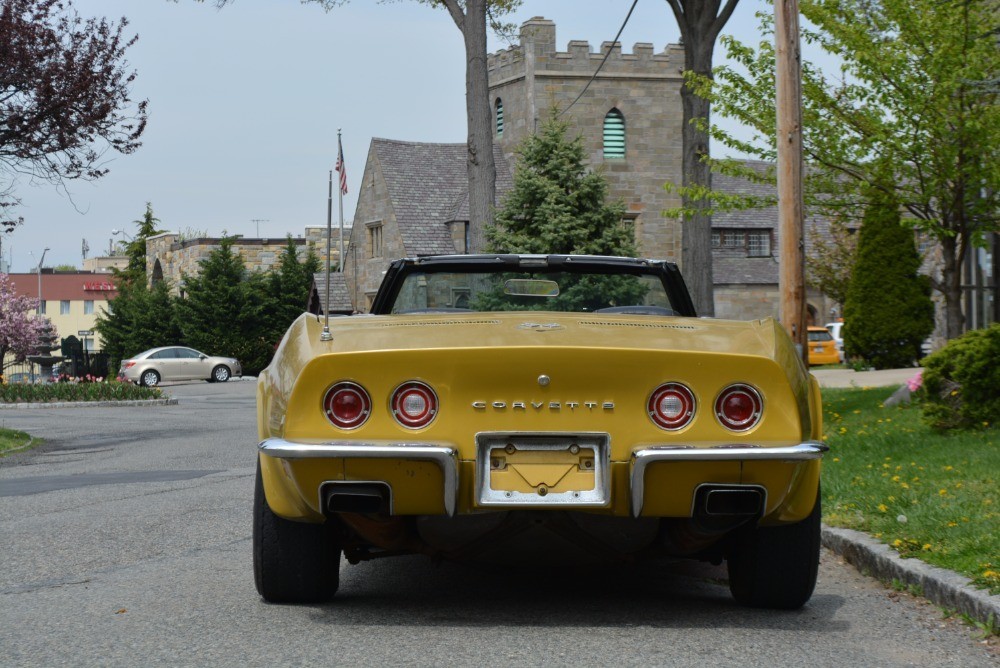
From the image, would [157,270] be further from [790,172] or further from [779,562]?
→ [779,562]

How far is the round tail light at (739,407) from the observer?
462 centimetres

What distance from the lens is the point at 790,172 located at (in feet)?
42.1

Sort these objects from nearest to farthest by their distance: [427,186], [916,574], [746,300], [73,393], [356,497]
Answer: [356,497] < [916,574] < [73,393] < [427,186] < [746,300]

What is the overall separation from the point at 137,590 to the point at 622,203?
1009 inches

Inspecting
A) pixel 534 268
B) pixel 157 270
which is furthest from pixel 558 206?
pixel 157 270

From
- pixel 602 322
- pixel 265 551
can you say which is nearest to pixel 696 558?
pixel 602 322

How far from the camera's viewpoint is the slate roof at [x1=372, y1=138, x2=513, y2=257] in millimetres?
48969

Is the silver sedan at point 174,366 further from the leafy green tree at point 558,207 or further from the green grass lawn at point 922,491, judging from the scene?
the green grass lawn at point 922,491

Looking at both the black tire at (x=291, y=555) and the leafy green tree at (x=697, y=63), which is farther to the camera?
the leafy green tree at (x=697, y=63)

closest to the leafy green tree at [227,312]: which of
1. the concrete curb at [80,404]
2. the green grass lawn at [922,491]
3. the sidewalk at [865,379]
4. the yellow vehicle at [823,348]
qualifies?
the yellow vehicle at [823,348]

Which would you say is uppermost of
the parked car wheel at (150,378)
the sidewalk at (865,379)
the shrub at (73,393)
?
the sidewalk at (865,379)

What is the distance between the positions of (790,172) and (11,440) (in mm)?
10076

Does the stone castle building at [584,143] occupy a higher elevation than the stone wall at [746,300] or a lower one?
higher

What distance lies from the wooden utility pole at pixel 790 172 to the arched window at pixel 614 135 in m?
35.5
